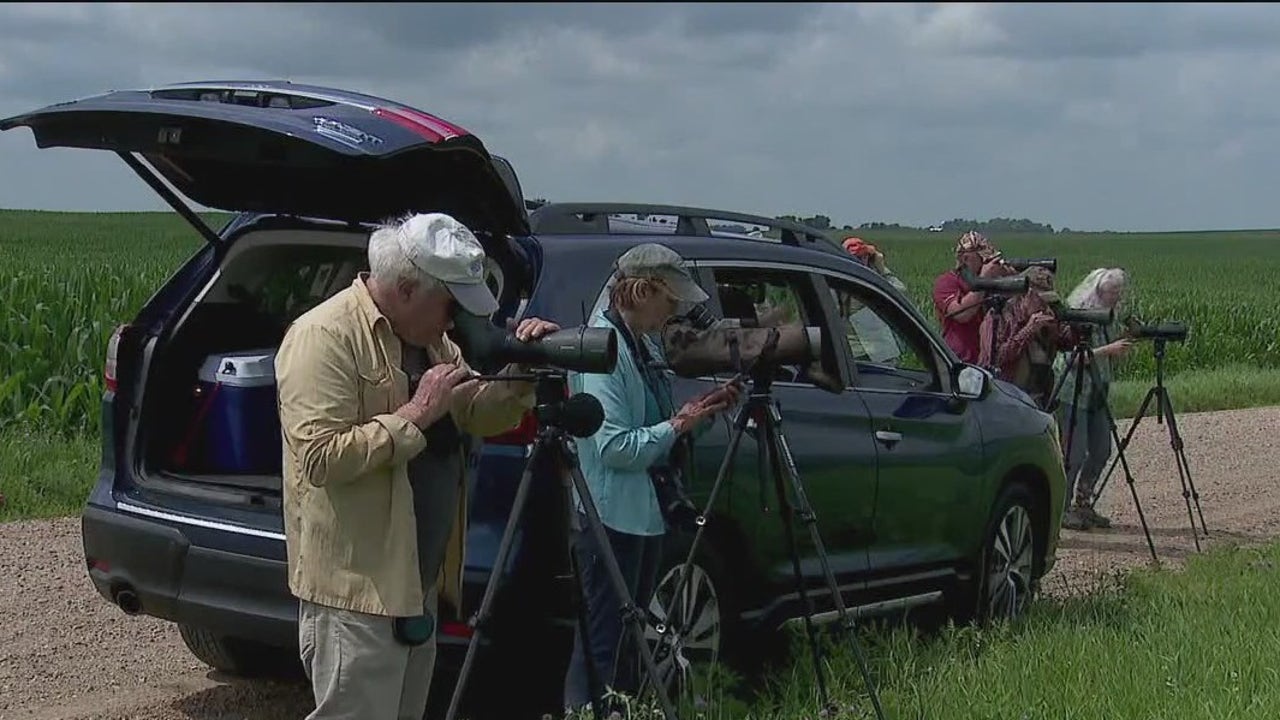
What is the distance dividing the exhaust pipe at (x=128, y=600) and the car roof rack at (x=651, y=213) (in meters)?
1.74

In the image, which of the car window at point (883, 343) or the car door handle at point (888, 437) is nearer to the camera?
the car door handle at point (888, 437)

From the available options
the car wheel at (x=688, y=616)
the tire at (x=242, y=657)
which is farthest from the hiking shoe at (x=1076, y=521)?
the tire at (x=242, y=657)

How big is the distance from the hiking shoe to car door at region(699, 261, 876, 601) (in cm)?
455

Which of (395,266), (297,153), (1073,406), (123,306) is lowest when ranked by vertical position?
(1073,406)

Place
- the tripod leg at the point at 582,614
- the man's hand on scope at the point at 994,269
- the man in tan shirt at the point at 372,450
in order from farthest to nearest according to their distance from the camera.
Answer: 1. the man's hand on scope at the point at 994,269
2. the tripod leg at the point at 582,614
3. the man in tan shirt at the point at 372,450

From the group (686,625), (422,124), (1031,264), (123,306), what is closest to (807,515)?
(686,625)

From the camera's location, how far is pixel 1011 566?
6.98m

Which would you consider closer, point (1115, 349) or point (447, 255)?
point (447, 255)

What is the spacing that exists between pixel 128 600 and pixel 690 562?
1824 millimetres

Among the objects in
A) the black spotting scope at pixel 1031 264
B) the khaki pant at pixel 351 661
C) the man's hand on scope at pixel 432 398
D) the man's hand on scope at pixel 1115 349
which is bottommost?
the khaki pant at pixel 351 661

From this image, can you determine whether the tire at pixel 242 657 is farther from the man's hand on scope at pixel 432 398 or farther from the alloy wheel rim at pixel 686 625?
the man's hand on scope at pixel 432 398

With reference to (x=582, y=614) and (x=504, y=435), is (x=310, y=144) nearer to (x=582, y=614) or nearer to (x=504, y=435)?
(x=504, y=435)

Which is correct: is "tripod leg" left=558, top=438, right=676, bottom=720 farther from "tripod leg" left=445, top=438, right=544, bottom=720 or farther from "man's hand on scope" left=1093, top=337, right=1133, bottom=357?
"man's hand on scope" left=1093, top=337, right=1133, bottom=357

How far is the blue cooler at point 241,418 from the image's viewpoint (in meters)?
5.54
